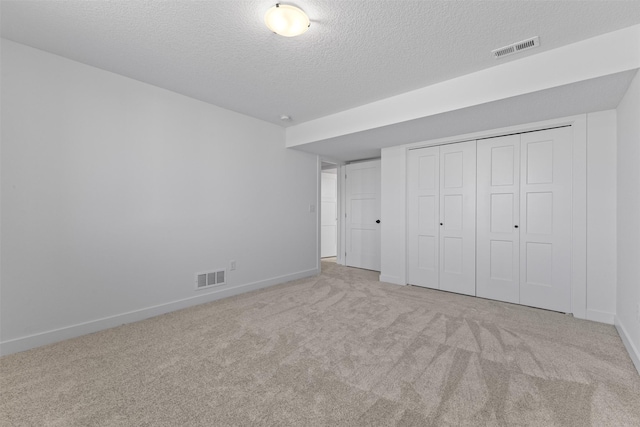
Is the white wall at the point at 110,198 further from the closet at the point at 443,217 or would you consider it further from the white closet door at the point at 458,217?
the white closet door at the point at 458,217

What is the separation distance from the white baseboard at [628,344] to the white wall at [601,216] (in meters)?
0.21

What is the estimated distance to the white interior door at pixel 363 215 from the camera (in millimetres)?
5484

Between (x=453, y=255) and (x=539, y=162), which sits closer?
(x=539, y=162)

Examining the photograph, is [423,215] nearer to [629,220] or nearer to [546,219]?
[546,219]

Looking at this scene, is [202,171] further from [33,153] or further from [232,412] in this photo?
[232,412]

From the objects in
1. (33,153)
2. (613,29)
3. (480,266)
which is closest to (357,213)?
(480,266)

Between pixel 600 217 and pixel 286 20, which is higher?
pixel 286 20

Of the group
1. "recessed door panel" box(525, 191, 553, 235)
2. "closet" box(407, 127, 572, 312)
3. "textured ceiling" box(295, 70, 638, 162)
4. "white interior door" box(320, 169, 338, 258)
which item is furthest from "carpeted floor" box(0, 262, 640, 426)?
"white interior door" box(320, 169, 338, 258)

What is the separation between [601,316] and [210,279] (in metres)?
4.48

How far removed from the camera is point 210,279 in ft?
11.8

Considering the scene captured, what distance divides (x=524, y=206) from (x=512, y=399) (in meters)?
2.55

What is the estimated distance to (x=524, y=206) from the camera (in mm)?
3459

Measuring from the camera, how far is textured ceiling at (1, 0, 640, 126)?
1875 mm

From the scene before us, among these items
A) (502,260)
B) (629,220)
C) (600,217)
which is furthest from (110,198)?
(600,217)
